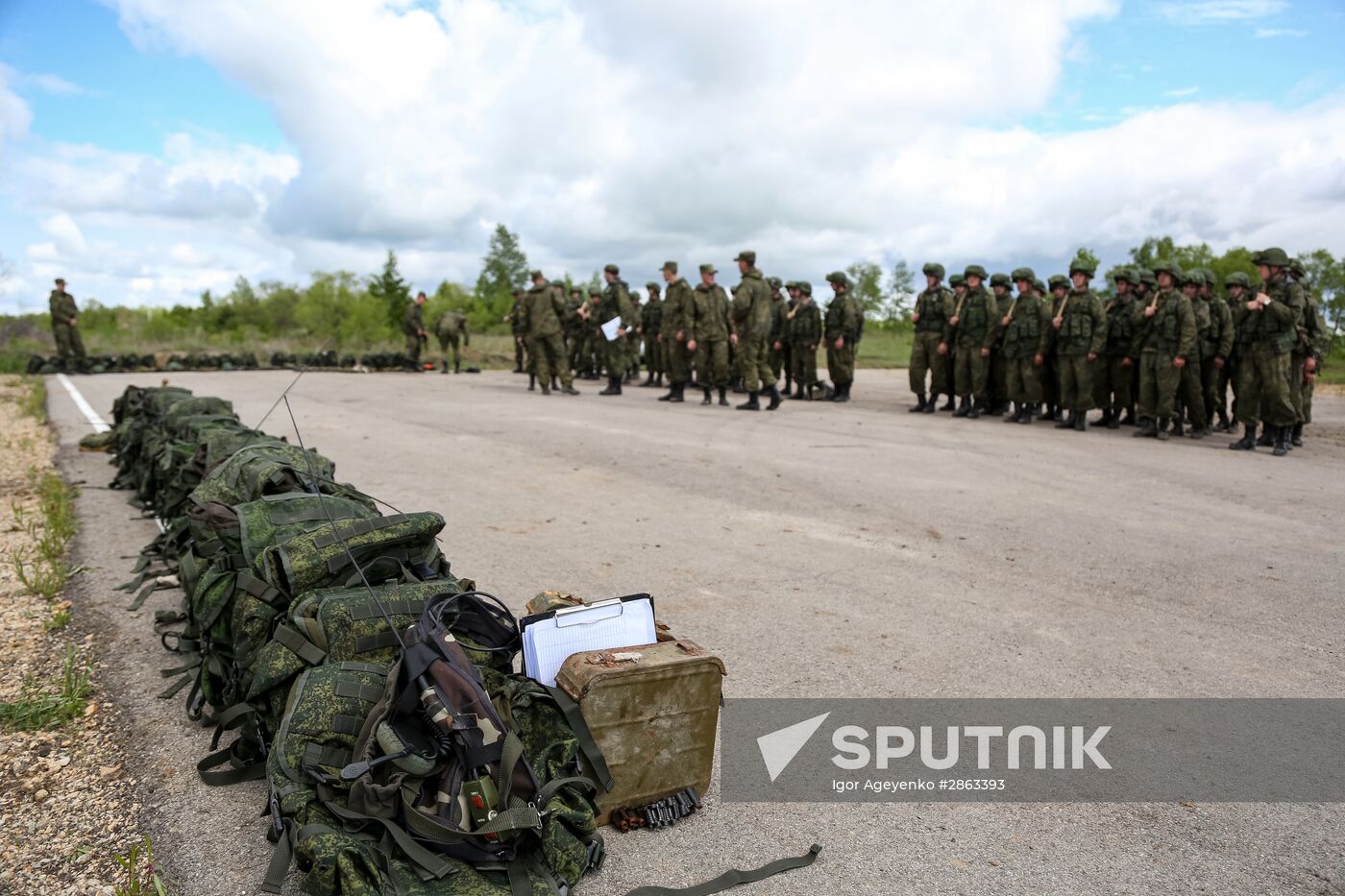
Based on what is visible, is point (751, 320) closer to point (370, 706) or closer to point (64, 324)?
point (370, 706)

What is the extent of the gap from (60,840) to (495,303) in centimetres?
6306

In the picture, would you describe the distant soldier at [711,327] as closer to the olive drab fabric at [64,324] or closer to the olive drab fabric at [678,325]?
the olive drab fabric at [678,325]

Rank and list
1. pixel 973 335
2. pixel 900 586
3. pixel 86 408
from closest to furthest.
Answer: pixel 900 586 → pixel 973 335 → pixel 86 408

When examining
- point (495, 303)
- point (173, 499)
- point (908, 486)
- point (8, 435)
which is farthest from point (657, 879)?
point (495, 303)

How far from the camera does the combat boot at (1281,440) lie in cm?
1110

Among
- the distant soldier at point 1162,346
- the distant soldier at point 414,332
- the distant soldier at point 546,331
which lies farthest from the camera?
the distant soldier at point 414,332

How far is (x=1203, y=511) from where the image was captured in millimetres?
7566

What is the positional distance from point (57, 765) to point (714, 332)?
13008 millimetres

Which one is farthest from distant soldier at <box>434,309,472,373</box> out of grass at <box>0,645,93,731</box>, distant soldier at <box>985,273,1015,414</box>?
grass at <box>0,645,93,731</box>

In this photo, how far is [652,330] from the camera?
20438 millimetres

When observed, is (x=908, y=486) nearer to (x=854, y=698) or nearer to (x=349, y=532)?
(x=854, y=698)

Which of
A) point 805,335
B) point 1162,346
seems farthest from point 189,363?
point 1162,346

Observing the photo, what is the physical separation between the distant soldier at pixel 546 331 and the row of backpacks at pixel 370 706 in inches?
504

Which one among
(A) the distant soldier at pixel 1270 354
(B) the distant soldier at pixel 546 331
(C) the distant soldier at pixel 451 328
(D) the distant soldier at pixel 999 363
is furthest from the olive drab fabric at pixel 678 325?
(C) the distant soldier at pixel 451 328
